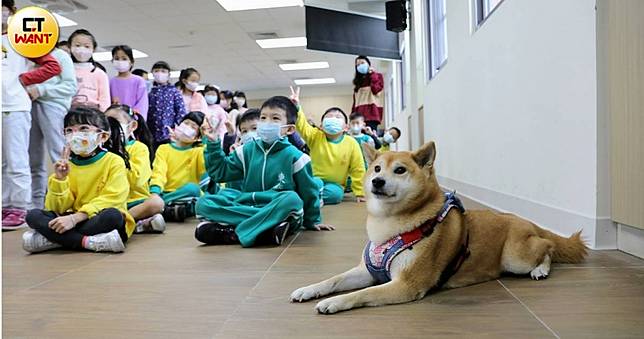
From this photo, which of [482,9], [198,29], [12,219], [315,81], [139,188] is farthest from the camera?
[315,81]

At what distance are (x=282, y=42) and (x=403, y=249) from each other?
1021 centimetres

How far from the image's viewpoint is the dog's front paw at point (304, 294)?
64.3 inches

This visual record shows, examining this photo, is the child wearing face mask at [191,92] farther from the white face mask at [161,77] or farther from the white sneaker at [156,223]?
the white sneaker at [156,223]

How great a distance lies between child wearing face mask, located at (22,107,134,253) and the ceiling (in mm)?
5940

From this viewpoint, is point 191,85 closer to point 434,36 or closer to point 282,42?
point 434,36

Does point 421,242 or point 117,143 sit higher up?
point 117,143

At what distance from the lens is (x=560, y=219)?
2643mm

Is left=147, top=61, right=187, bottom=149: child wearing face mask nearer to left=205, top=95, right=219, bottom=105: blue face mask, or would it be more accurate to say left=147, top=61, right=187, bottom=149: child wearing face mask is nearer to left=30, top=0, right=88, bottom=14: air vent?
left=205, top=95, right=219, bottom=105: blue face mask

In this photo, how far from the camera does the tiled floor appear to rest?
137cm

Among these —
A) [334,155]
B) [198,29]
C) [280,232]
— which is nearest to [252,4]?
[198,29]

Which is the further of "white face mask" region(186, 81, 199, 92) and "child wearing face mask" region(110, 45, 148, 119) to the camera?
"white face mask" region(186, 81, 199, 92)

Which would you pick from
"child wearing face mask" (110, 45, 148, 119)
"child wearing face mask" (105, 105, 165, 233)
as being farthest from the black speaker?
"child wearing face mask" (105, 105, 165, 233)

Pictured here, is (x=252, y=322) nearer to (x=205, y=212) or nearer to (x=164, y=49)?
(x=205, y=212)

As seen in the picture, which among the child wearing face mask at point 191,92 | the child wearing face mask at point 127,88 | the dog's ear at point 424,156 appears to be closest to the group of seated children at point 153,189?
the dog's ear at point 424,156
